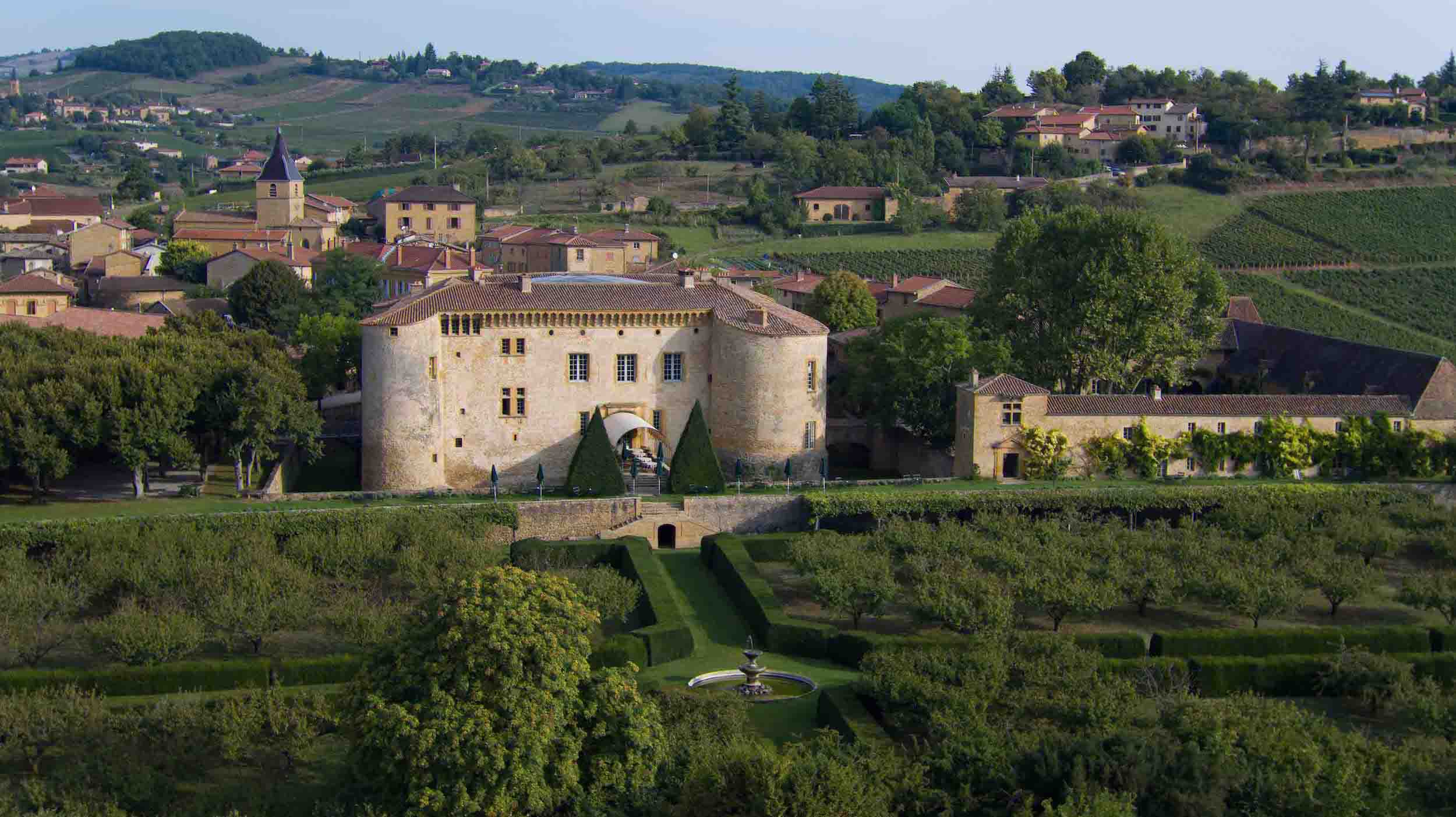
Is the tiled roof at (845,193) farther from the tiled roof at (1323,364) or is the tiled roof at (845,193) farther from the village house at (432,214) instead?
the tiled roof at (1323,364)

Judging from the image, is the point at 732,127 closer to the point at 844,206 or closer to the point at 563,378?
the point at 844,206

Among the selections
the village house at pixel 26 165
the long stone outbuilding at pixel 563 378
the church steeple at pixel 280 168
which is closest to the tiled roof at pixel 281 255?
the church steeple at pixel 280 168

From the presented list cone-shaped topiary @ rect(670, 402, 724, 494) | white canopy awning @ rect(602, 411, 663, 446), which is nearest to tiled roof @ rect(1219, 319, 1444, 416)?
cone-shaped topiary @ rect(670, 402, 724, 494)

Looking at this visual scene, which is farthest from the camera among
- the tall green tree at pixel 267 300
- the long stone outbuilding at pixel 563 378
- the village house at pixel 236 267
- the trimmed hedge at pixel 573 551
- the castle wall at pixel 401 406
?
the village house at pixel 236 267

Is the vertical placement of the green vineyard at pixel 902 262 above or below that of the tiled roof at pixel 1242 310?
above

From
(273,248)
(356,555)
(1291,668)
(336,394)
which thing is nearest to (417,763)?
(356,555)

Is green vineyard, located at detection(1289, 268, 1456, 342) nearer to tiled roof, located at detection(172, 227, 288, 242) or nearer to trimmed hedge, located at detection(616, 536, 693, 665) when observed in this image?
trimmed hedge, located at detection(616, 536, 693, 665)
